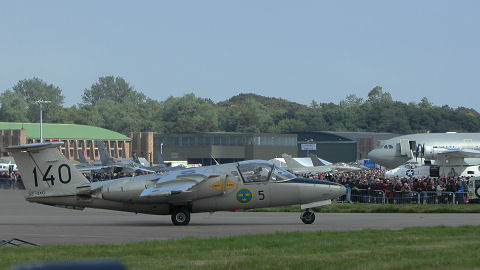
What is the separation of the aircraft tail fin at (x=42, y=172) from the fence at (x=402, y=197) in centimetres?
1885

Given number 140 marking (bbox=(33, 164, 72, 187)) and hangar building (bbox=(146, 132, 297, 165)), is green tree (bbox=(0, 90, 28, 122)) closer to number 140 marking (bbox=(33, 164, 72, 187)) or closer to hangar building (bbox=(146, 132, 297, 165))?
hangar building (bbox=(146, 132, 297, 165))

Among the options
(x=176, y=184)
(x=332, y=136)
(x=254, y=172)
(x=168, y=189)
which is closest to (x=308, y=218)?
(x=254, y=172)

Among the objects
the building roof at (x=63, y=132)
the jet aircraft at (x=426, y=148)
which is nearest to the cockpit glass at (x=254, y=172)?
the jet aircraft at (x=426, y=148)

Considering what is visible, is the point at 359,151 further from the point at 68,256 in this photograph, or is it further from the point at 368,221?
the point at 68,256

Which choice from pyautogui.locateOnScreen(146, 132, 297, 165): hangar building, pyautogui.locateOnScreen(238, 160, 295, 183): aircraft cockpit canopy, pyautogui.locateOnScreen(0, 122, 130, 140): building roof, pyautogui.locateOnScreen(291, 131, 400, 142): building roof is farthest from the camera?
pyautogui.locateOnScreen(291, 131, 400, 142): building roof

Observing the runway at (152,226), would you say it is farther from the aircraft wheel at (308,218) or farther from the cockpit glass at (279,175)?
the cockpit glass at (279,175)

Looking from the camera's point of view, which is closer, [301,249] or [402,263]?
[402,263]

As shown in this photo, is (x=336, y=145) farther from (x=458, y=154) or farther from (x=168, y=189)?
(x=168, y=189)

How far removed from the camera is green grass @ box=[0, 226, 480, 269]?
1234 centimetres

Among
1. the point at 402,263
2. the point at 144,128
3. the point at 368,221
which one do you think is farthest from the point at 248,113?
the point at 402,263

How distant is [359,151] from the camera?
129 metres

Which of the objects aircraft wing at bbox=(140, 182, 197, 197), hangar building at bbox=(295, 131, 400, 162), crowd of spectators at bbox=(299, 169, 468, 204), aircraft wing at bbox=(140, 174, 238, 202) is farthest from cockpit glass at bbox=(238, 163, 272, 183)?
hangar building at bbox=(295, 131, 400, 162)

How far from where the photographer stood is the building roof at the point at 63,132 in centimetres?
11719

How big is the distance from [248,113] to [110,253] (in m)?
173
